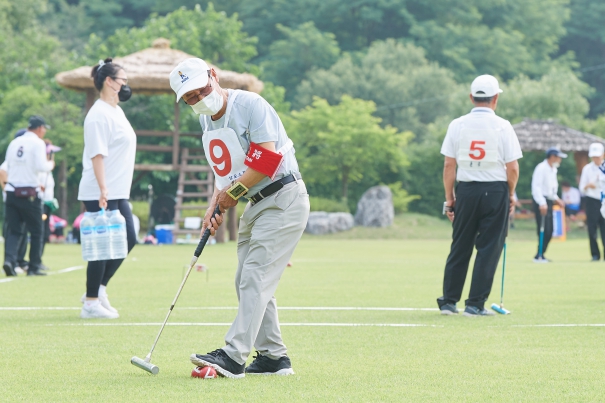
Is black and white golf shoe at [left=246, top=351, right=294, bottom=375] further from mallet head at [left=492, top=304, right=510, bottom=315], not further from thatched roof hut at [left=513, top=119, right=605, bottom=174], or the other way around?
thatched roof hut at [left=513, top=119, right=605, bottom=174]

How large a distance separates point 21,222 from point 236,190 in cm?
983

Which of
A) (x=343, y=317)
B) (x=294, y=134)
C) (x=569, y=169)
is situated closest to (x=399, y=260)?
(x=343, y=317)

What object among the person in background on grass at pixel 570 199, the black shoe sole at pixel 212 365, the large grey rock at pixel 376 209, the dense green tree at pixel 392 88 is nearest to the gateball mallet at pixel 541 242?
the black shoe sole at pixel 212 365

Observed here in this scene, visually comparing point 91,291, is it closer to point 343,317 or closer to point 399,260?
point 343,317

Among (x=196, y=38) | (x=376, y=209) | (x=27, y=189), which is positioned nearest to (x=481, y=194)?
(x=27, y=189)

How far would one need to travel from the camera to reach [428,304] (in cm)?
1068

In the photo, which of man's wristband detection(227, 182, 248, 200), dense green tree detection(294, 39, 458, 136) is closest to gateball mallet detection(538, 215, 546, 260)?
man's wristband detection(227, 182, 248, 200)

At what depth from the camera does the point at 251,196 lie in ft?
20.5

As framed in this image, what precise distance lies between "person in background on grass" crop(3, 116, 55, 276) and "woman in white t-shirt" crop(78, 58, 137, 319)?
519 centimetres

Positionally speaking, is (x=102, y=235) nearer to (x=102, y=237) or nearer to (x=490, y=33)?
(x=102, y=237)

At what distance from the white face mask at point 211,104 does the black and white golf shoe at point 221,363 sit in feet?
4.42

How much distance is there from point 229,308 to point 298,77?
5297 cm

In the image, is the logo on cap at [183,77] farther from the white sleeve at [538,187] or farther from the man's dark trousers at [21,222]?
the white sleeve at [538,187]

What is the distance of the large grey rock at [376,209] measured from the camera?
37.3 meters
